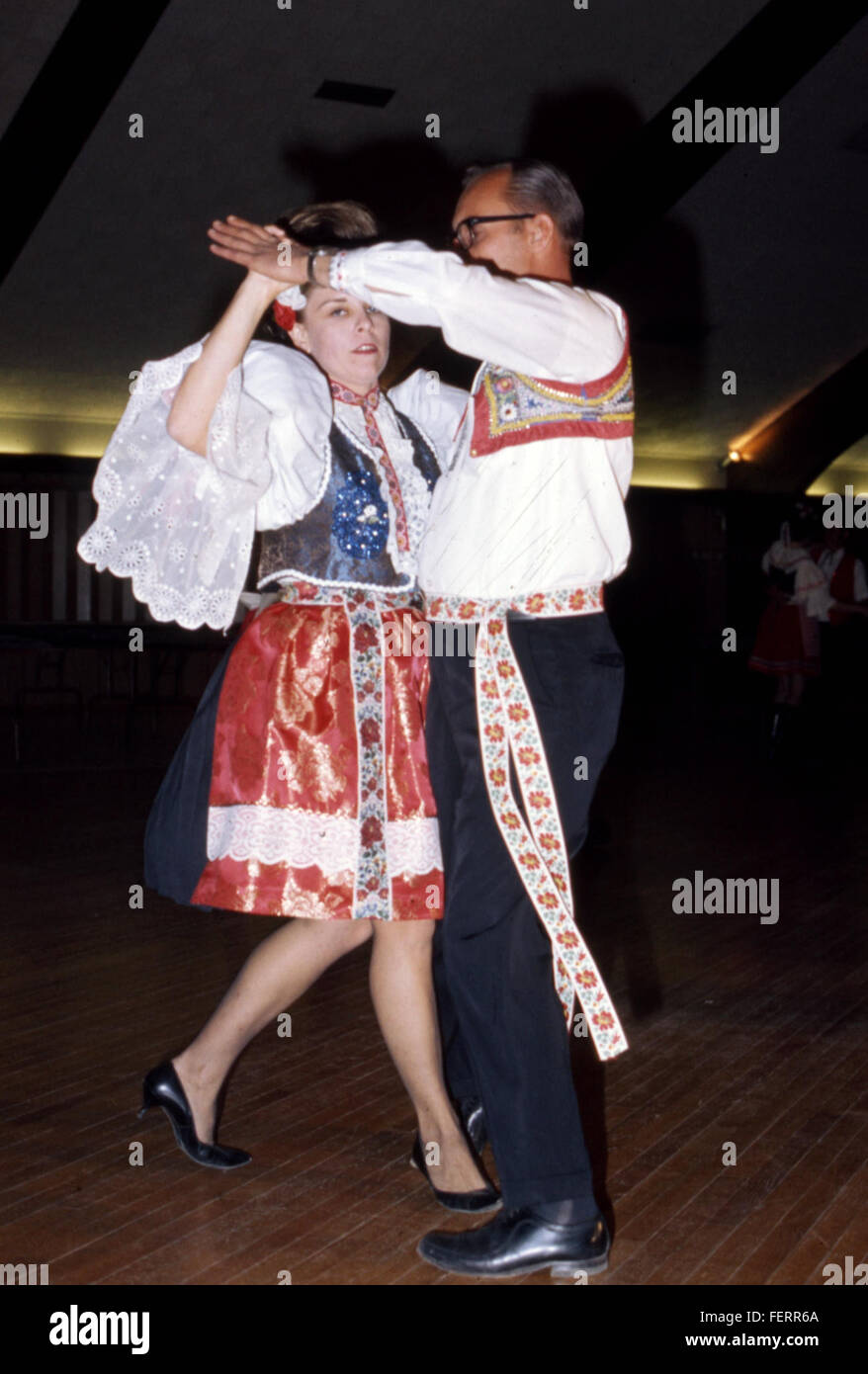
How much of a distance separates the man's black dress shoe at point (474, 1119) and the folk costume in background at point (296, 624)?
43 centimetres

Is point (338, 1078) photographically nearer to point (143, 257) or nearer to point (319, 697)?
point (319, 697)

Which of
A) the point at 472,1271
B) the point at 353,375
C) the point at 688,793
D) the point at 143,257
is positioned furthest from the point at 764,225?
the point at 472,1271

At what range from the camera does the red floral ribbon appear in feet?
5.77

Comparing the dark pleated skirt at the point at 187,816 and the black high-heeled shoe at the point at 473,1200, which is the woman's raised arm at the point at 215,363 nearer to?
the dark pleated skirt at the point at 187,816

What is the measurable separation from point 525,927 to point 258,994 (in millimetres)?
498

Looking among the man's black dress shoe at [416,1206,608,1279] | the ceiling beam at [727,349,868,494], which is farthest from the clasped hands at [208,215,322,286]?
the ceiling beam at [727,349,868,494]

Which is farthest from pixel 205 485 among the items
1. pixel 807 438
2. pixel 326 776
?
pixel 807 438

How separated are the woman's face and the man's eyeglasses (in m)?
0.25

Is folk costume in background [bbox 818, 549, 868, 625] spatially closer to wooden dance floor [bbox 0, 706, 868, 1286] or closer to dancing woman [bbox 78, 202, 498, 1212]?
wooden dance floor [bbox 0, 706, 868, 1286]

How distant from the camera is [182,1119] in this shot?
216 cm

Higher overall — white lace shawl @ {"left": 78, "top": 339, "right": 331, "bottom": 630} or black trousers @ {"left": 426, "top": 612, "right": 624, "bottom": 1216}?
white lace shawl @ {"left": 78, "top": 339, "right": 331, "bottom": 630}

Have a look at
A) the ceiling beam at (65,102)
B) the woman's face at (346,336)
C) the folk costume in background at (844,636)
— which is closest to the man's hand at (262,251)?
the woman's face at (346,336)

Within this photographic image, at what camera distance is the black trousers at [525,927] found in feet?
5.74

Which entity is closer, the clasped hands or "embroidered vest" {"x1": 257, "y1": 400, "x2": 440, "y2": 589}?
the clasped hands
